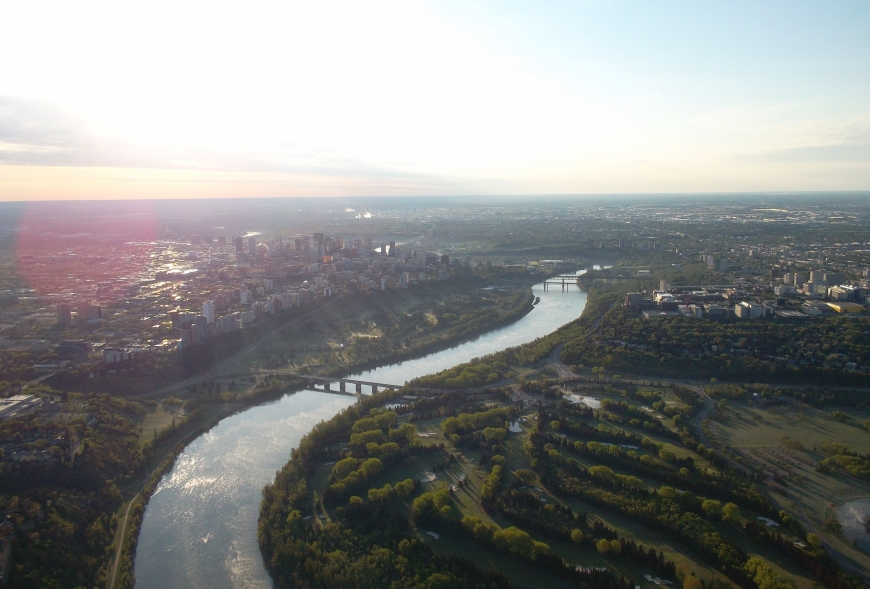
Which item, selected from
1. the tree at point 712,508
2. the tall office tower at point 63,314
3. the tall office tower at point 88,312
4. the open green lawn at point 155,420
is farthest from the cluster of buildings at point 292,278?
the tree at point 712,508

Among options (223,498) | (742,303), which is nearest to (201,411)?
(223,498)

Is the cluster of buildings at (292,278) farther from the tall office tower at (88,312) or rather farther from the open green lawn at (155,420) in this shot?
the open green lawn at (155,420)

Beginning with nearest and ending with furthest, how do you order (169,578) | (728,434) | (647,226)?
(169,578) → (728,434) → (647,226)

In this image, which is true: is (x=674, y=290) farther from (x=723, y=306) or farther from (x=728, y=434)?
(x=728, y=434)

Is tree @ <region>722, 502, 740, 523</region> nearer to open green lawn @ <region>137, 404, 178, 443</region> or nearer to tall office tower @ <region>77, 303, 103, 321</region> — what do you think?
open green lawn @ <region>137, 404, 178, 443</region>

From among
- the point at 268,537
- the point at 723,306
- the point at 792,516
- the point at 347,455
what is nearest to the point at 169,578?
the point at 268,537

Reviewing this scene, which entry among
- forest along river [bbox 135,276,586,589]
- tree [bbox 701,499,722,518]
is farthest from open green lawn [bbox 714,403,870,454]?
forest along river [bbox 135,276,586,589]
